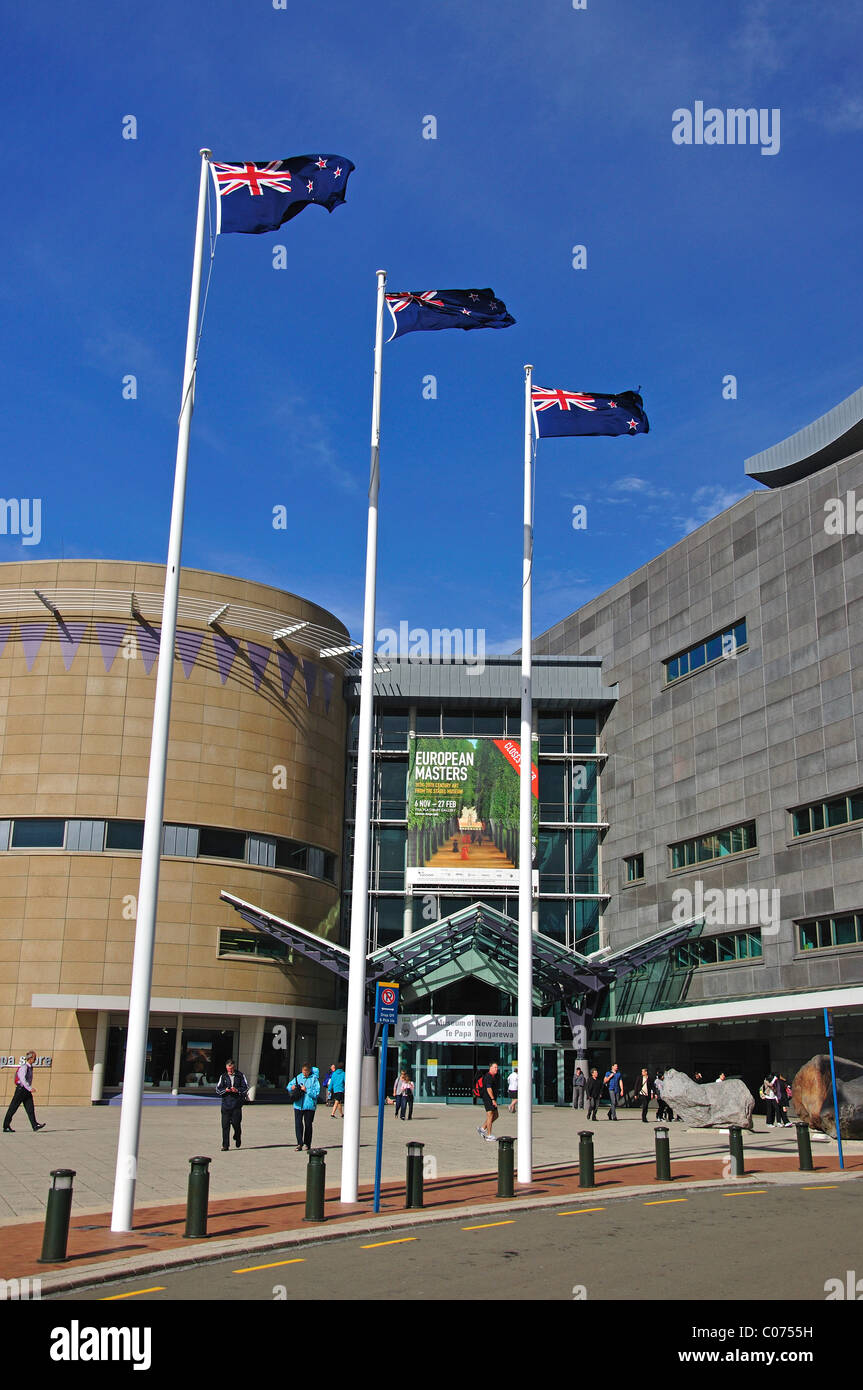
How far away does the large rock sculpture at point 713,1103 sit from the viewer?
3080 centimetres

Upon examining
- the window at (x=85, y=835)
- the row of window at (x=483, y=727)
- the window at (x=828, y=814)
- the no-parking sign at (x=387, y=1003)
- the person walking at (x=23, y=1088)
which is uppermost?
the row of window at (x=483, y=727)

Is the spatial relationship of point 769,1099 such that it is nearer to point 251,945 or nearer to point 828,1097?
point 828,1097

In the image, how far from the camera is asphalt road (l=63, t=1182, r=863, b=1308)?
32.6 feet

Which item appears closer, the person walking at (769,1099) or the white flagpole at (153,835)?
the white flagpole at (153,835)

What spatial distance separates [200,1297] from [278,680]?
3747cm

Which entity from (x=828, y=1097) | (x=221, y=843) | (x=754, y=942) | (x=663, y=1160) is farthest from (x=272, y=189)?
(x=754, y=942)

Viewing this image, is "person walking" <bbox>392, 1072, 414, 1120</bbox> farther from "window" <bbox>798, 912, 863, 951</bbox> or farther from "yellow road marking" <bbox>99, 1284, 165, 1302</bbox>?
"yellow road marking" <bbox>99, 1284, 165, 1302</bbox>

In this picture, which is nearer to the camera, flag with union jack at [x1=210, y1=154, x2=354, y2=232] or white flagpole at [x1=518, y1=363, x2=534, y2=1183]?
flag with union jack at [x1=210, y1=154, x2=354, y2=232]

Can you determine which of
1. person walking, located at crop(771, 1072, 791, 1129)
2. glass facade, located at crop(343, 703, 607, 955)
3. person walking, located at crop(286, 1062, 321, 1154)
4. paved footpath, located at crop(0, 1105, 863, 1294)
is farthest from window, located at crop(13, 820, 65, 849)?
person walking, located at crop(771, 1072, 791, 1129)

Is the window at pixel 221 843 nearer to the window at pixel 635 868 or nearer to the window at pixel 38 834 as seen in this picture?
the window at pixel 38 834

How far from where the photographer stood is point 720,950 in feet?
147

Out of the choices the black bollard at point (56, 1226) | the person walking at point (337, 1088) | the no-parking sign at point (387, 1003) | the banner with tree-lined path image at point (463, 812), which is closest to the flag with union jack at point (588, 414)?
the no-parking sign at point (387, 1003)

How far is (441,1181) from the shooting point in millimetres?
18578

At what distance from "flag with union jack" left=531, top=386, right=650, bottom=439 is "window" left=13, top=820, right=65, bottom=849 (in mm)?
27760
